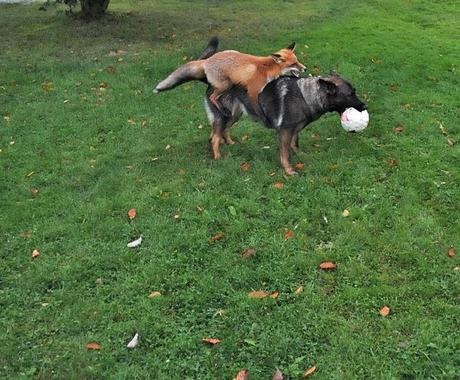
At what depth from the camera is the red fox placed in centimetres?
680

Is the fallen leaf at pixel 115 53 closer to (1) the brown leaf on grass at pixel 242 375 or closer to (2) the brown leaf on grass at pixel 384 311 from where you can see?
(2) the brown leaf on grass at pixel 384 311

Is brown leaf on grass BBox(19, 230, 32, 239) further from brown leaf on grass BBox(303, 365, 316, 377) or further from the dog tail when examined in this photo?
brown leaf on grass BBox(303, 365, 316, 377)

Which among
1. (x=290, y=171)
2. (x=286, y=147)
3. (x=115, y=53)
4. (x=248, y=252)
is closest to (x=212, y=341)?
(x=248, y=252)

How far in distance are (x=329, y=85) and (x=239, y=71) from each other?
1.12 m

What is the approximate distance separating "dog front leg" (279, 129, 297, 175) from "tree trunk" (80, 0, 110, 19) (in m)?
9.16

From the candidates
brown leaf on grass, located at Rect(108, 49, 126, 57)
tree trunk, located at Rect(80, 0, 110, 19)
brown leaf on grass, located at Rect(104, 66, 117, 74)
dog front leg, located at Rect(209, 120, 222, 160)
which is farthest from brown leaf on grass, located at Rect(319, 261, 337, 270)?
tree trunk, located at Rect(80, 0, 110, 19)

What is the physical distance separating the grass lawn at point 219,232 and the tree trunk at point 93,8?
Answer: 349 cm

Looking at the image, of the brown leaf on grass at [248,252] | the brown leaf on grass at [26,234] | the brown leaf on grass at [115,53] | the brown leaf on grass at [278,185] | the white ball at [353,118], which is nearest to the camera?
the brown leaf on grass at [248,252]

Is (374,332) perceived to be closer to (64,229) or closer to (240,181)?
(240,181)

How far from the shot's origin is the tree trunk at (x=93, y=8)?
1400cm

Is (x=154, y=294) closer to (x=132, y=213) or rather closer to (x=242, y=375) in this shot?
(x=242, y=375)

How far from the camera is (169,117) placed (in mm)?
9062

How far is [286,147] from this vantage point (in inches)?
270

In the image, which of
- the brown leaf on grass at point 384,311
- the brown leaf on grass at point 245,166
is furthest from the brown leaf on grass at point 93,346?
the brown leaf on grass at point 245,166
